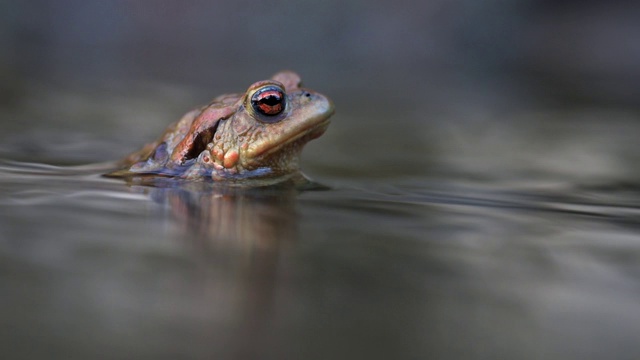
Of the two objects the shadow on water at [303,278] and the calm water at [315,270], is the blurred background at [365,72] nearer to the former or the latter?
the calm water at [315,270]

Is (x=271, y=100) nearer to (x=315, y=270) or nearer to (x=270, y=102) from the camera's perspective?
(x=270, y=102)

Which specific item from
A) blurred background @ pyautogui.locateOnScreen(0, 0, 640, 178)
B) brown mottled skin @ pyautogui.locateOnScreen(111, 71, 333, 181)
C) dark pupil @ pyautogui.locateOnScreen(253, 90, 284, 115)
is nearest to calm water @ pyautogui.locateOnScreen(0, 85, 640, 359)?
brown mottled skin @ pyautogui.locateOnScreen(111, 71, 333, 181)

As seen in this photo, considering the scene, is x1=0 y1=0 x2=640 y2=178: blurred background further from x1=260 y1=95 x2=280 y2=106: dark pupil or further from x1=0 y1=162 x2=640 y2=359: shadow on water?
x1=0 y1=162 x2=640 y2=359: shadow on water

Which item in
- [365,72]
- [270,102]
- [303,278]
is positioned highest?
[365,72]

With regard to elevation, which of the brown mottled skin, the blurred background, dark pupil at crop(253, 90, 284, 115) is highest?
the blurred background

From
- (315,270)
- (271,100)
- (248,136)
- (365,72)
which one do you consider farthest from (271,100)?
(365,72)

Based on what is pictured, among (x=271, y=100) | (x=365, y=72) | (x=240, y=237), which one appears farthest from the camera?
(x=365, y=72)

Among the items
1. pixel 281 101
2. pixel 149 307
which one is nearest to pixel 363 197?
pixel 281 101
